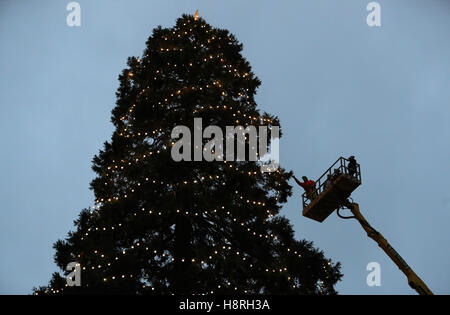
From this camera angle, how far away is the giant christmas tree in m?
12.9

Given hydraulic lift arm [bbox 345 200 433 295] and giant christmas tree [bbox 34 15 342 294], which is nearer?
hydraulic lift arm [bbox 345 200 433 295]

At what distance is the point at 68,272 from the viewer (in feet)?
44.1

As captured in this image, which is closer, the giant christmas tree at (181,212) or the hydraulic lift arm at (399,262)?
the hydraulic lift arm at (399,262)

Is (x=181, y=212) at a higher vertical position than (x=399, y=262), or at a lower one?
higher

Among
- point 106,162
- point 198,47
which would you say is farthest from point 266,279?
point 198,47

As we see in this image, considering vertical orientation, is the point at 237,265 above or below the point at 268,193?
below

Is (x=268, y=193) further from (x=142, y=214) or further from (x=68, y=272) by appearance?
(x=68, y=272)

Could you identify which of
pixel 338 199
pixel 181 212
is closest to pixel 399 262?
pixel 338 199

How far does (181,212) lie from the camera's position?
46.7 feet

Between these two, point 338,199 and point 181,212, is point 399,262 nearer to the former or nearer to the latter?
point 338,199

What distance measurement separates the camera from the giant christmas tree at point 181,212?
507 inches

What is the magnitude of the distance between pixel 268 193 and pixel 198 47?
25.3 feet
